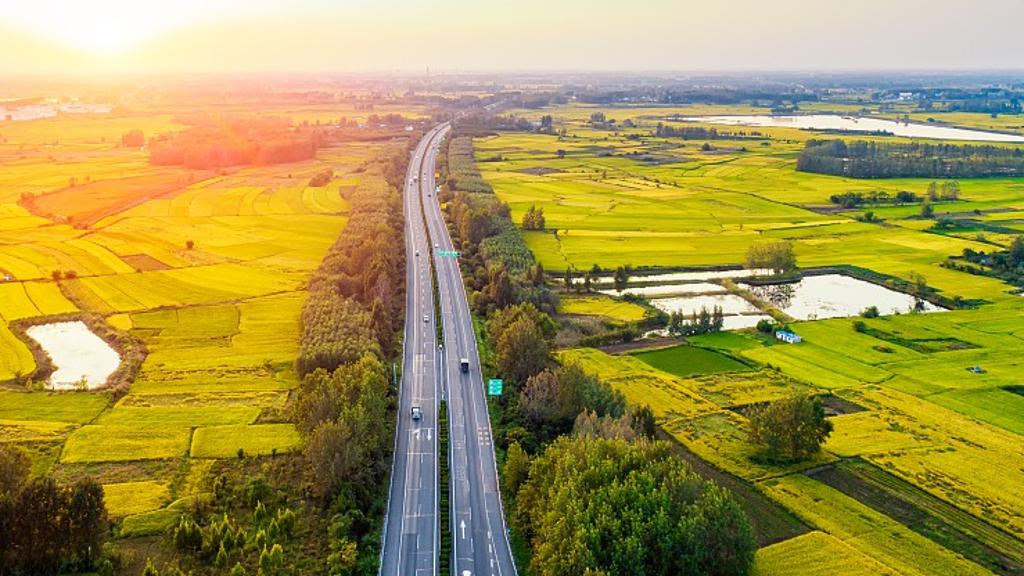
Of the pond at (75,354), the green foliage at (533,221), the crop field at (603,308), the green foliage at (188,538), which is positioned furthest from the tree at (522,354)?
the green foliage at (533,221)

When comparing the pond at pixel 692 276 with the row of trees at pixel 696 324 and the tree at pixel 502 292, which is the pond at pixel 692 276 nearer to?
the tree at pixel 502 292

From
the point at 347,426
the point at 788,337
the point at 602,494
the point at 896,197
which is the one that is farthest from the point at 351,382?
the point at 896,197

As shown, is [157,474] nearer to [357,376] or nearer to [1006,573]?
[357,376]

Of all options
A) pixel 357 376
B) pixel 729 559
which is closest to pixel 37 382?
pixel 357 376

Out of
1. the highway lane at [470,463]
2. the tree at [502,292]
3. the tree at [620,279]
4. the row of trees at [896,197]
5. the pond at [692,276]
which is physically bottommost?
the highway lane at [470,463]

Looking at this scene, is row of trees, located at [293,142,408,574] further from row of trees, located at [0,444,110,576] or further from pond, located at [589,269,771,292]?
pond, located at [589,269,771,292]

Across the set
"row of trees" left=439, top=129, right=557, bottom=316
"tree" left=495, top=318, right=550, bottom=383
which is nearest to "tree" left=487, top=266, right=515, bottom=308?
"row of trees" left=439, top=129, right=557, bottom=316

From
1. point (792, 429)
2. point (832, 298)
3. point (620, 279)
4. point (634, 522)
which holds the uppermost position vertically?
point (634, 522)

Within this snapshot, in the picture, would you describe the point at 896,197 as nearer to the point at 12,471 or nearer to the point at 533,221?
the point at 533,221
